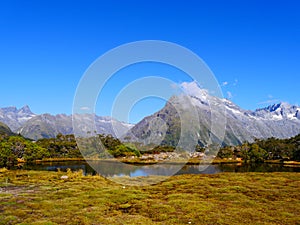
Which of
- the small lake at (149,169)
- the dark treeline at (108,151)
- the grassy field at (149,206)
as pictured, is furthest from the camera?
the dark treeline at (108,151)

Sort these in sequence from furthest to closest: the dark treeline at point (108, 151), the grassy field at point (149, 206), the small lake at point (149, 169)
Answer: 1. the dark treeline at point (108, 151)
2. the small lake at point (149, 169)
3. the grassy field at point (149, 206)

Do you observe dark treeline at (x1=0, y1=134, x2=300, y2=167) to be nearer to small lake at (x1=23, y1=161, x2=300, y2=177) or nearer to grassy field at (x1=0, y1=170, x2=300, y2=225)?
small lake at (x1=23, y1=161, x2=300, y2=177)

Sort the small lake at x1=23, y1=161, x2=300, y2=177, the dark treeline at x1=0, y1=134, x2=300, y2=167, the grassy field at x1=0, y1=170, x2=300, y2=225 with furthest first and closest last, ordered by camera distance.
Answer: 1. the dark treeline at x1=0, y1=134, x2=300, y2=167
2. the small lake at x1=23, y1=161, x2=300, y2=177
3. the grassy field at x1=0, y1=170, x2=300, y2=225

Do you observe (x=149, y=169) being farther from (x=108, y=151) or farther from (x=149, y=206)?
(x=149, y=206)

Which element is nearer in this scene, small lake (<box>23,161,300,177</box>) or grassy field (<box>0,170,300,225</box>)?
grassy field (<box>0,170,300,225</box>)

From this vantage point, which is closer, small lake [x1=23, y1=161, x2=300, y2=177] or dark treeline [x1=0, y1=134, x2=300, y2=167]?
small lake [x1=23, y1=161, x2=300, y2=177]

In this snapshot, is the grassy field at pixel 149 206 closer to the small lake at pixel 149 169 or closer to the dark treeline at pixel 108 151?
the small lake at pixel 149 169

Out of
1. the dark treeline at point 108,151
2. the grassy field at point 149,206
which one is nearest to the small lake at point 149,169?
the dark treeline at point 108,151

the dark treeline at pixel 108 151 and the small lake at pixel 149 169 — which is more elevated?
the dark treeline at pixel 108 151

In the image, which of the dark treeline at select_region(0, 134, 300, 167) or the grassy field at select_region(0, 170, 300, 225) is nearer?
the grassy field at select_region(0, 170, 300, 225)

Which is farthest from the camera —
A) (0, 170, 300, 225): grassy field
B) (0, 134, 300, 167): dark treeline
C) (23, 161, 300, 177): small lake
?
(0, 134, 300, 167): dark treeline

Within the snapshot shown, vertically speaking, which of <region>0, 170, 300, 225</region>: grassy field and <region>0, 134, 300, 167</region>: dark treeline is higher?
<region>0, 134, 300, 167</region>: dark treeline

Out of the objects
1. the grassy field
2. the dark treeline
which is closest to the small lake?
the dark treeline

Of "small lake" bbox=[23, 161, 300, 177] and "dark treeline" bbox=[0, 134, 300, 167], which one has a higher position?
"dark treeline" bbox=[0, 134, 300, 167]
